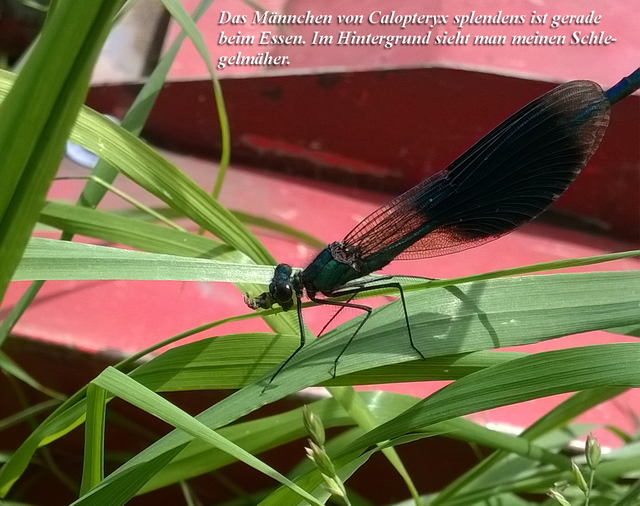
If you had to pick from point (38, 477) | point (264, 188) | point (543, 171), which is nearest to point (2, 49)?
point (264, 188)

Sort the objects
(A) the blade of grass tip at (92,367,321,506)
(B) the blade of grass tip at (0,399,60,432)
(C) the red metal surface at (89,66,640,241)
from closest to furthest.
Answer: (A) the blade of grass tip at (92,367,321,506) → (B) the blade of grass tip at (0,399,60,432) → (C) the red metal surface at (89,66,640,241)

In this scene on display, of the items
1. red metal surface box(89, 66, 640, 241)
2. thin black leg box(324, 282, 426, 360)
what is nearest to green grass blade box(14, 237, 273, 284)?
thin black leg box(324, 282, 426, 360)

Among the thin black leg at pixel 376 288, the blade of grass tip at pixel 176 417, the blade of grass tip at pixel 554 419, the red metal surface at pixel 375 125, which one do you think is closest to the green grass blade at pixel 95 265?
the blade of grass tip at pixel 176 417

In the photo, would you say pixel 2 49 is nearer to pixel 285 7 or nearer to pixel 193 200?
pixel 285 7

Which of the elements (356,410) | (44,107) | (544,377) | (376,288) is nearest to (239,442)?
(356,410)

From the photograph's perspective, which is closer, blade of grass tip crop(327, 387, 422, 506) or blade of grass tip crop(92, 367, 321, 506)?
blade of grass tip crop(92, 367, 321, 506)

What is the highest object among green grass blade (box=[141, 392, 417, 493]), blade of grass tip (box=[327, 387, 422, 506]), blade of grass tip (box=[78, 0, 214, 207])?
blade of grass tip (box=[78, 0, 214, 207])

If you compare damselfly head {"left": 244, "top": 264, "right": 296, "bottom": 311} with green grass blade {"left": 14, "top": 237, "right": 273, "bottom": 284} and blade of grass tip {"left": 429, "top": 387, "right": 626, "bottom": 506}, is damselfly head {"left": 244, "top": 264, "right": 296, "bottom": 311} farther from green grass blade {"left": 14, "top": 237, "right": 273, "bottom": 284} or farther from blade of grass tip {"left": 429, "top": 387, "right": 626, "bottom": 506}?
blade of grass tip {"left": 429, "top": 387, "right": 626, "bottom": 506}

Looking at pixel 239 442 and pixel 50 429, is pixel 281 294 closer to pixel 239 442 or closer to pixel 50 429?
pixel 239 442

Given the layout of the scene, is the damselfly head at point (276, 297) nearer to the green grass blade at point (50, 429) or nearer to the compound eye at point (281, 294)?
the compound eye at point (281, 294)
